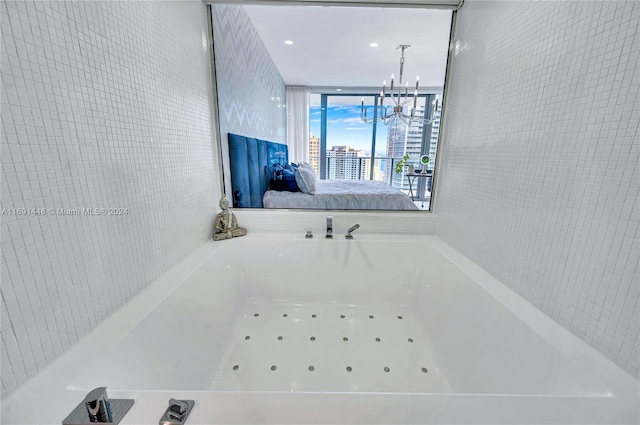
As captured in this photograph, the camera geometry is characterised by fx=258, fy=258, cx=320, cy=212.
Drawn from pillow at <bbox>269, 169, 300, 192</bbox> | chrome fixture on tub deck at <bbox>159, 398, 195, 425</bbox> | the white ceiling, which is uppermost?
the white ceiling

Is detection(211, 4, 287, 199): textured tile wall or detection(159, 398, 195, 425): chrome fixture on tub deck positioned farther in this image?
detection(211, 4, 287, 199): textured tile wall

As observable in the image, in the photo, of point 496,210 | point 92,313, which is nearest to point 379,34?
point 496,210

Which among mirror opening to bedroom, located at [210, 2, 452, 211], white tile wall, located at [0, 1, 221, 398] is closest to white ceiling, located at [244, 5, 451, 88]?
mirror opening to bedroom, located at [210, 2, 452, 211]

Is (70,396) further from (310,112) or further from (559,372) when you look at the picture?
(310,112)

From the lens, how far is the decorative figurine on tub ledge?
1.81 meters

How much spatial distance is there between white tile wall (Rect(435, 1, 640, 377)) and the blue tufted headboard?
162 centimetres

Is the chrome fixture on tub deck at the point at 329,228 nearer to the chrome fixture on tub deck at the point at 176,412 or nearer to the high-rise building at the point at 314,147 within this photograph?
the chrome fixture on tub deck at the point at 176,412

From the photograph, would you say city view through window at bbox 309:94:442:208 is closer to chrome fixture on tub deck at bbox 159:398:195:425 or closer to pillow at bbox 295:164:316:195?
pillow at bbox 295:164:316:195

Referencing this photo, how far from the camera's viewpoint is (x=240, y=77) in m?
2.29

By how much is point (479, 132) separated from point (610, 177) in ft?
2.36

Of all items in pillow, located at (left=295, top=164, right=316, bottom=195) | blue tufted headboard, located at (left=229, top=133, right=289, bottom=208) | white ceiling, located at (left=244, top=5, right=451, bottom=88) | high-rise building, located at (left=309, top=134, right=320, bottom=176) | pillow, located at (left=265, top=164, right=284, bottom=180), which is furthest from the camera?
high-rise building, located at (left=309, top=134, right=320, bottom=176)

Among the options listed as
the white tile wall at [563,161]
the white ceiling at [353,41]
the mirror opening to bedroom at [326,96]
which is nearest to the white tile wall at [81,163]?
the mirror opening to bedroom at [326,96]

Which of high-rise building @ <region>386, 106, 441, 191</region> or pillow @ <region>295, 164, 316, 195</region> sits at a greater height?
high-rise building @ <region>386, 106, 441, 191</region>

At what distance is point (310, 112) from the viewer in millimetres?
4465
